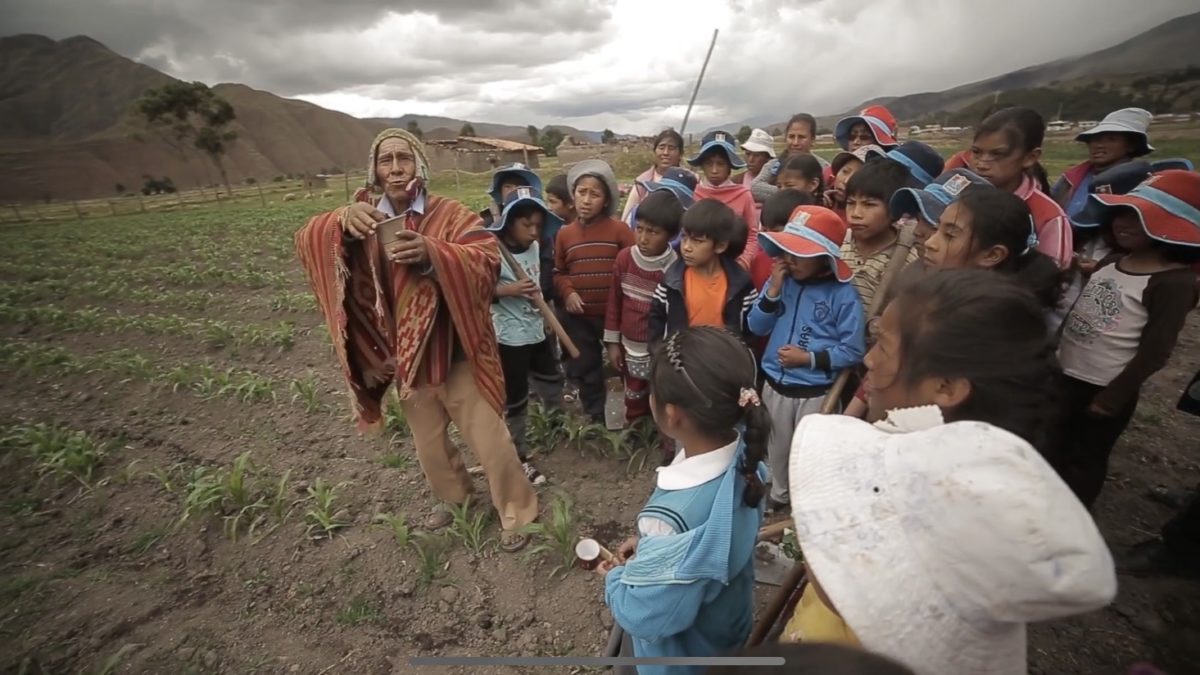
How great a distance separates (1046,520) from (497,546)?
265 centimetres

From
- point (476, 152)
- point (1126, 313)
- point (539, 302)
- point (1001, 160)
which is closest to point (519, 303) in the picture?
point (539, 302)

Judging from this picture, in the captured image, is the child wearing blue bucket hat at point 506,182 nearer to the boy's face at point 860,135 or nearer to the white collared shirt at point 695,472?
the boy's face at point 860,135

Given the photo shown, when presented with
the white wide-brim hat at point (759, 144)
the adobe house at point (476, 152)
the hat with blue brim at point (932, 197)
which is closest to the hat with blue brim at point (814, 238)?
the hat with blue brim at point (932, 197)

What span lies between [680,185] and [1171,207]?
255 centimetres

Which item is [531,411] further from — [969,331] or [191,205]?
[191,205]

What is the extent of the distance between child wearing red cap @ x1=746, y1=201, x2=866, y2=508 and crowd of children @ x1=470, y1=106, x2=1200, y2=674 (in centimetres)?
1

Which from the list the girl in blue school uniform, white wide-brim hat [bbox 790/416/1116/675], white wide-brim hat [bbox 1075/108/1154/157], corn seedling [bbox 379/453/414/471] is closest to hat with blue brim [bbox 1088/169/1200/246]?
white wide-brim hat [bbox 1075/108/1154/157]

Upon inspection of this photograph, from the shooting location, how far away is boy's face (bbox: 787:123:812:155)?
4777mm

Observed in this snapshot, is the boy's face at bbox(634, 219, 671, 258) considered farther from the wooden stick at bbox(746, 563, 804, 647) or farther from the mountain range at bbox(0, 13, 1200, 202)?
the mountain range at bbox(0, 13, 1200, 202)

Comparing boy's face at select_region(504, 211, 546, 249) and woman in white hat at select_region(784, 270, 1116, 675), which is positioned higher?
boy's face at select_region(504, 211, 546, 249)

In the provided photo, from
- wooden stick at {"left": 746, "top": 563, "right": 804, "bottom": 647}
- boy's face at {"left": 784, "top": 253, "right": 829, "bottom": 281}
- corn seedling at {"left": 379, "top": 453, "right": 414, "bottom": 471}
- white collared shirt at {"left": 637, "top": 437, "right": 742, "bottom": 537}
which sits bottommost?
corn seedling at {"left": 379, "top": 453, "right": 414, "bottom": 471}

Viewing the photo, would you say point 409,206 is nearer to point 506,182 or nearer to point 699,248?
point 506,182

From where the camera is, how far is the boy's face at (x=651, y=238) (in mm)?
3010

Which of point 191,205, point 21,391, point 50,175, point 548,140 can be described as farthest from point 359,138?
point 21,391
